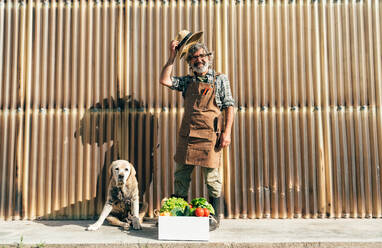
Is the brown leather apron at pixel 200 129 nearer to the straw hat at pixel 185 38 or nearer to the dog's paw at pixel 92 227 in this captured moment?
the straw hat at pixel 185 38

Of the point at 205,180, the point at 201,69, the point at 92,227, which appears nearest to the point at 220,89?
the point at 201,69

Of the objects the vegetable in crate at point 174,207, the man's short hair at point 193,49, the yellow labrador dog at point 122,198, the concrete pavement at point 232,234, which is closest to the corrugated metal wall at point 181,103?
the concrete pavement at point 232,234

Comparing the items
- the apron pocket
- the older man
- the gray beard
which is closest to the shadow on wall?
the older man

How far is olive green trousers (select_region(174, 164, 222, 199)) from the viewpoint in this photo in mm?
3971

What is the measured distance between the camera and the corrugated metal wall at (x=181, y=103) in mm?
4562

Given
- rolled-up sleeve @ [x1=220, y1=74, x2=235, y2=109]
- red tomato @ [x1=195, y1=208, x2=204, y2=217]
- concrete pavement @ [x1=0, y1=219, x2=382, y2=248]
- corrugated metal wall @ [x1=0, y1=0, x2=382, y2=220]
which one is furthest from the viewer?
corrugated metal wall @ [x1=0, y1=0, x2=382, y2=220]

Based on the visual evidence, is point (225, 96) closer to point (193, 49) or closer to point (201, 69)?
point (201, 69)

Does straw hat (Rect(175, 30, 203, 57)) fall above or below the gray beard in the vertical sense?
above

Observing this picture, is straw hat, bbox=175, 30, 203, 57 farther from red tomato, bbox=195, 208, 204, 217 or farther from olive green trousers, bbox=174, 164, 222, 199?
red tomato, bbox=195, 208, 204, 217

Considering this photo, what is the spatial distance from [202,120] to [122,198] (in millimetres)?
1387

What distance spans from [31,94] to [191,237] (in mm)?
3101

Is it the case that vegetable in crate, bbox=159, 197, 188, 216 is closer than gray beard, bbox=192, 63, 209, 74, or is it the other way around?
vegetable in crate, bbox=159, 197, 188, 216

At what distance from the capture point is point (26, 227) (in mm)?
4102

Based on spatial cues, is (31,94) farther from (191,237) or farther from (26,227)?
(191,237)
